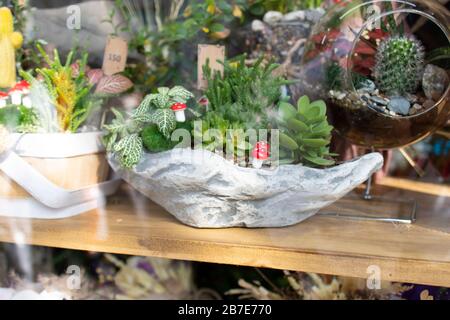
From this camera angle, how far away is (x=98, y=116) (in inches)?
33.2

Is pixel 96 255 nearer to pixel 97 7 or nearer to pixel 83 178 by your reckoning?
pixel 83 178

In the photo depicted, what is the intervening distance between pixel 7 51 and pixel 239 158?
404mm

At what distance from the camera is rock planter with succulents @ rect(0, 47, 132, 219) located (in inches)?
29.7

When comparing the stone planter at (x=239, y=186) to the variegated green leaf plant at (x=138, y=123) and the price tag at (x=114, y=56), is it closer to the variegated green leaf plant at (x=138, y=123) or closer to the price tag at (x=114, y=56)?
the variegated green leaf plant at (x=138, y=123)

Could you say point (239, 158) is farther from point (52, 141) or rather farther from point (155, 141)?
point (52, 141)

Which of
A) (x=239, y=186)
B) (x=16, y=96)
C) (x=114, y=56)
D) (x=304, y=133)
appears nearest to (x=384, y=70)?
(x=304, y=133)

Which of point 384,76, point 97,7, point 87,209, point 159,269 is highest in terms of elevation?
point 97,7

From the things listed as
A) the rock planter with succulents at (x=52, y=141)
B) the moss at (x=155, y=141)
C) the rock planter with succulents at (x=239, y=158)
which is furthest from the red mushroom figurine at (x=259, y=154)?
the rock planter with succulents at (x=52, y=141)

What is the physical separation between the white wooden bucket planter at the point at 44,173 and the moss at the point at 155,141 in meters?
0.12

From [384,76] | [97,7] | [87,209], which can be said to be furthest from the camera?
[97,7]

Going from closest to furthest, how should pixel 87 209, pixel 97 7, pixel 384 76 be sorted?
1. pixel 384 76
2. pixel 87 209
3. pixel 97 7

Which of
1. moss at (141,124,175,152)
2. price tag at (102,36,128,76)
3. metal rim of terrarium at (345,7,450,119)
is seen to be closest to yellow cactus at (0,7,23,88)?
price tag at (102,36,128,76)
